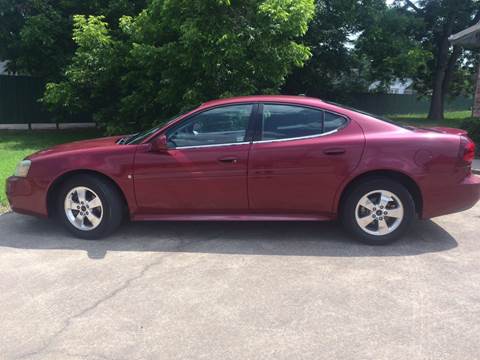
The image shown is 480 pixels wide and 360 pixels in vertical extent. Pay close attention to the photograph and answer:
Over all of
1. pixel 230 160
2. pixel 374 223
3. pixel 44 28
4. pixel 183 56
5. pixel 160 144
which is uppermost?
pixel 44 28

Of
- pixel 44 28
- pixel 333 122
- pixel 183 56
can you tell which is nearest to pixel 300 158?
pixel 333 122

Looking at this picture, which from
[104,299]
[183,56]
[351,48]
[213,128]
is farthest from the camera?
[351,48]

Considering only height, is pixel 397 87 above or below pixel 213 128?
above

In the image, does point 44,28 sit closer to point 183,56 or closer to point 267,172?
point 183,56

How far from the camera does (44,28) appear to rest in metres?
12.8

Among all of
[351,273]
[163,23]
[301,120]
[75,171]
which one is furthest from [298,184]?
[163,23]

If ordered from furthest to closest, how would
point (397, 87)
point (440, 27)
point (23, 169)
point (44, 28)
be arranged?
point (397, 87) < point (440, 27) < point (44, 28) < point (23, 169)

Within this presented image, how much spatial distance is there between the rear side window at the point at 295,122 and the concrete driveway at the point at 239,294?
115 centimetres

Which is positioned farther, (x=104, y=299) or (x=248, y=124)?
(x=248, y=124)

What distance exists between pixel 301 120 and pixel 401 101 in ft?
105

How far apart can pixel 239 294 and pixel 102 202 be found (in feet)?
6.67

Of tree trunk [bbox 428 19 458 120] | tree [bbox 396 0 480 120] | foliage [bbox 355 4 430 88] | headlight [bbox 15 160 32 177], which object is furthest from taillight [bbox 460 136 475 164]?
tree trunk [bbox 428 19 458 120]

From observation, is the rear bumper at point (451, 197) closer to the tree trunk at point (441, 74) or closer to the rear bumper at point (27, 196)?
the rear bumper at point (27, 196)

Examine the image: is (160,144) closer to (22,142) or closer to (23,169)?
(23,169)
